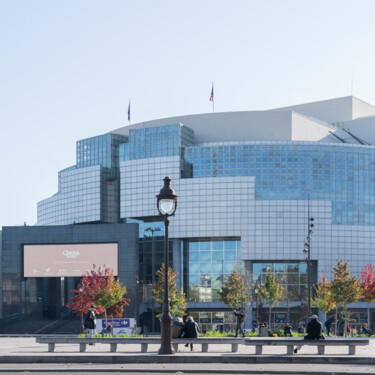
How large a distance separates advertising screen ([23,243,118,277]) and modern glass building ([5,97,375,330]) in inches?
199

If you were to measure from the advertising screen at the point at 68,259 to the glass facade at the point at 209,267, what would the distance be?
970cm

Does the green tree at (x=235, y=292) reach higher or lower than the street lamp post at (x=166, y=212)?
lower

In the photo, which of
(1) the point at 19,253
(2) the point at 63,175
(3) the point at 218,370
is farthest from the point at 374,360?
(2) the point at 63,175

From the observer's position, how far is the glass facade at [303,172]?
95.7m

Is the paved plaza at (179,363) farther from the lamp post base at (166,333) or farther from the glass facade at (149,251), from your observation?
the glass facade at (149,251)

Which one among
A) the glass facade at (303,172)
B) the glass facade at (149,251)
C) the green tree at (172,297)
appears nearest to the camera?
the green tree at (172,297)

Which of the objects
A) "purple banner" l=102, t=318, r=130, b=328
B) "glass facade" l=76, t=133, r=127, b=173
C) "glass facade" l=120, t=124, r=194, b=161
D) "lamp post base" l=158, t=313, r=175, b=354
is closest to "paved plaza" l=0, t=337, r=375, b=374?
"lamp post base" l=158, t=313, r=175, b=354

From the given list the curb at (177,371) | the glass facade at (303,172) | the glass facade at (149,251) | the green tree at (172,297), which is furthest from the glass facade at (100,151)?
the curb at (177,371)

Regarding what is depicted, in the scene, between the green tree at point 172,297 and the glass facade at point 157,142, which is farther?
the glass facade at point 157,142

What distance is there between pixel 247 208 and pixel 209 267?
8.89 m

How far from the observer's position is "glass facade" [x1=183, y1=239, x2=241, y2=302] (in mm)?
96688

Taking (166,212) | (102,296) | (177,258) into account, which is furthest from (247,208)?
(166,212)

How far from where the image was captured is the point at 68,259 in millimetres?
96875

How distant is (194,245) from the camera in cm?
9875
